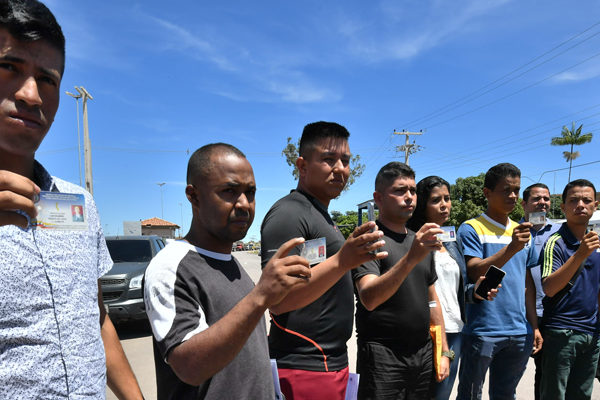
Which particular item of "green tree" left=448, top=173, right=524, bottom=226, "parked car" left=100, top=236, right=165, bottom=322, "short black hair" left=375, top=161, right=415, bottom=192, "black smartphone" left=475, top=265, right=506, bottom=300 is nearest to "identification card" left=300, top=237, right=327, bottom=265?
"short black hair" left=375, top=161, right=415, bottom=192

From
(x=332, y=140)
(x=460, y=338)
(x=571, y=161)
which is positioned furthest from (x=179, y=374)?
(x=571, y=161)

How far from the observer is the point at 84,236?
1353 millimetres

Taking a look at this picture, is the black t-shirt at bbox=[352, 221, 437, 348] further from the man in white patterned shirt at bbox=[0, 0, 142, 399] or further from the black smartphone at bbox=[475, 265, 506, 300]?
the man in white patterned shirt at bbox=[0, 0, 142, 399]

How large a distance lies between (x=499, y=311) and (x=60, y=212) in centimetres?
336

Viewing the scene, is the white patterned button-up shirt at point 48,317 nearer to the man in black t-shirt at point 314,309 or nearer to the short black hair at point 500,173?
the man in black t-shirt at point 314,309

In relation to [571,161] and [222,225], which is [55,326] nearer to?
[222,225]

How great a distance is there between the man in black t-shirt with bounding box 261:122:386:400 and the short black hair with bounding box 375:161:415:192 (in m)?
0.77

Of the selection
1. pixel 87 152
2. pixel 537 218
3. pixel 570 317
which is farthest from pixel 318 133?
pixel 87 152

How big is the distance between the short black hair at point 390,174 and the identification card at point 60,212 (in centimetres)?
233

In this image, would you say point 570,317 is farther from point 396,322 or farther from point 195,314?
point 195,314

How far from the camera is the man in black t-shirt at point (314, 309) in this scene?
1.92 metres

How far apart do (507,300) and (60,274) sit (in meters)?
3.31

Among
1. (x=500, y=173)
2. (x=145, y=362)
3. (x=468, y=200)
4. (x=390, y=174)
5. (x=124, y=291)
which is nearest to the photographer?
(x=390, y=174)

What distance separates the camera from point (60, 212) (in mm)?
900
